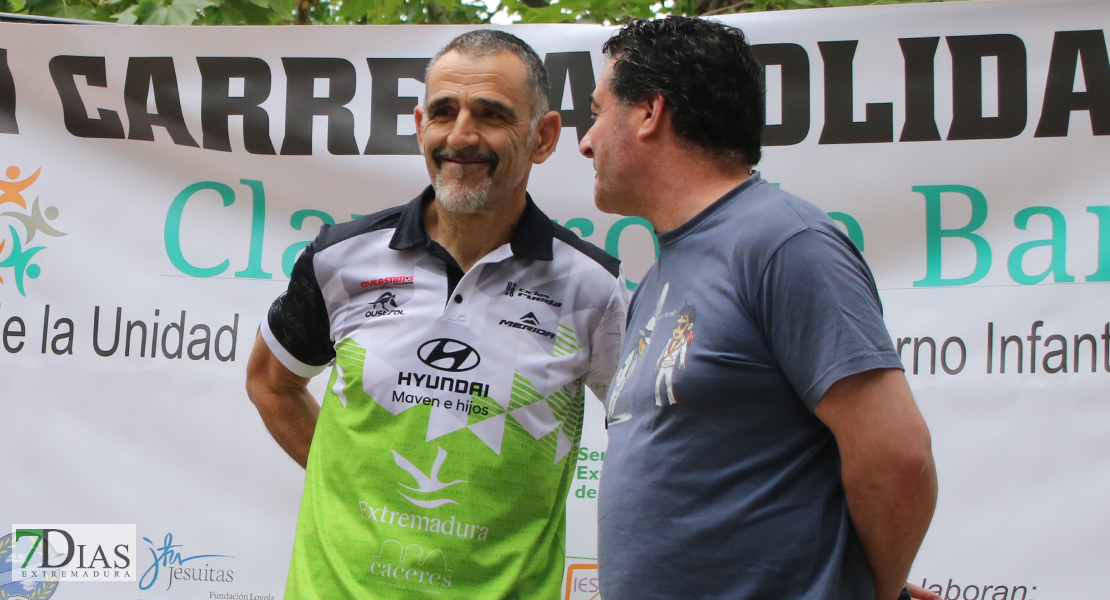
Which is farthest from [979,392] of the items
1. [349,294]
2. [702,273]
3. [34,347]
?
[34,347]

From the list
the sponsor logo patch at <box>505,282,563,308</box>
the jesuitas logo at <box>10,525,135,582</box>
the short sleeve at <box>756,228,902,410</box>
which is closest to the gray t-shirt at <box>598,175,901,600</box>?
the short sleeve at <box>756,228,902,410</box>

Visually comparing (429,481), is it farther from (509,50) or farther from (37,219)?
(37,219)

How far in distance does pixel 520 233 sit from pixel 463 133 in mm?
253

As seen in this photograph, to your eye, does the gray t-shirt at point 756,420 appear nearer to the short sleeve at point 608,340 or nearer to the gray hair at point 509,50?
the short sleeve at point 608,340

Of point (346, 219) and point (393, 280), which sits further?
point (346, 219)

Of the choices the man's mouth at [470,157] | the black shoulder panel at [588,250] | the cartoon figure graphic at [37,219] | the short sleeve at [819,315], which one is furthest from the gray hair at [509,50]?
the cartoon figure graphic at [37,219]

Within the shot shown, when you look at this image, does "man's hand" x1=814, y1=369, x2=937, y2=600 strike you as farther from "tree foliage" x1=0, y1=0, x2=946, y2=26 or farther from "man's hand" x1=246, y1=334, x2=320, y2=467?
"tree foliage" x1=0, y1=0, x2=946, y2=26

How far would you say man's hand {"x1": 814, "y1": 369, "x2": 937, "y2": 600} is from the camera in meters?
1.24

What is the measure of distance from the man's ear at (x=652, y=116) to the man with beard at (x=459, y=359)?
50cm

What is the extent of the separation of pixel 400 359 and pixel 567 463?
0.43m

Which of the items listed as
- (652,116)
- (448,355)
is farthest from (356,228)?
(652,116)

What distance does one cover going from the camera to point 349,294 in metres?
2.09

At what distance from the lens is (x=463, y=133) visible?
2.02 meters

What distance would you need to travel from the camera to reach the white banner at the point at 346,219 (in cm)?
266
